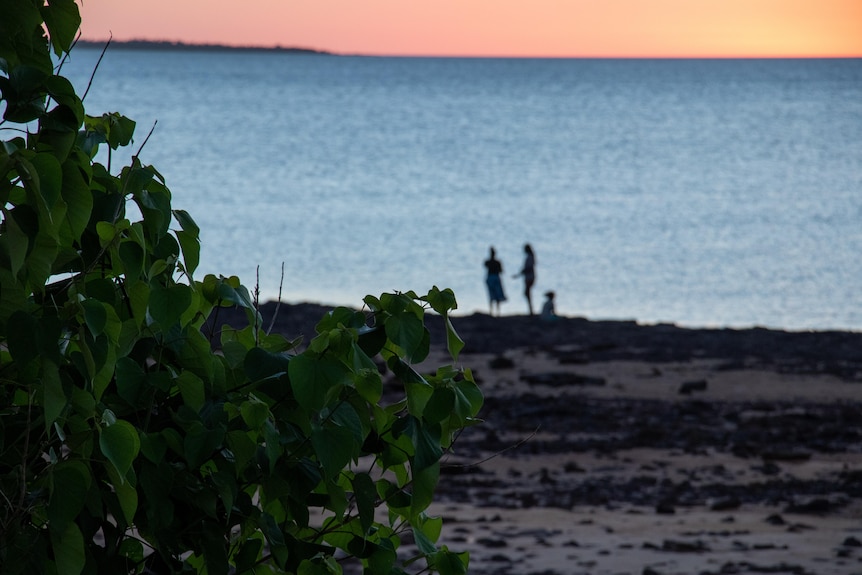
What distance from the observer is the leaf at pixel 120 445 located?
1557mm

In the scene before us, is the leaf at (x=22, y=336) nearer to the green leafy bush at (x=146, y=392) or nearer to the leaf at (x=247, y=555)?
the green leafy bush at (x=146, y=392)

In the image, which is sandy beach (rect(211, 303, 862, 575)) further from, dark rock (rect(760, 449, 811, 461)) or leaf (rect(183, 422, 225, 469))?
leaf (rect(183, 422, 225, 469))

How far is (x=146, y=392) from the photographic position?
1.88 meters

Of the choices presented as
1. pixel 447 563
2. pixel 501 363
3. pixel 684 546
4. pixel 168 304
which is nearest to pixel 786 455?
pixel 684 546

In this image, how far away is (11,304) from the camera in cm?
167

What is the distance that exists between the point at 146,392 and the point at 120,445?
0.31m

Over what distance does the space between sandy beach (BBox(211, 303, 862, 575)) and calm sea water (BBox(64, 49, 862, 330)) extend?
5.28 metres

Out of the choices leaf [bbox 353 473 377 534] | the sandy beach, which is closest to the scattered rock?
the sandy beach

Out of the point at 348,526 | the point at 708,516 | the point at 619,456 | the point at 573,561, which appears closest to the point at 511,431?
the point at 619,456

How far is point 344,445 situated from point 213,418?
24 centimetres

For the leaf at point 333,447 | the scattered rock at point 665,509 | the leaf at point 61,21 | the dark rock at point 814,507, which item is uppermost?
the leaf at point 61,21

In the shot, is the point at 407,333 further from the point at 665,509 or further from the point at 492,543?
the point at 665,509

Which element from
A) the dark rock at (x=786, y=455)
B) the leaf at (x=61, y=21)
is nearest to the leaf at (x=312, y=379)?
the leaf at (x=61, y=21)

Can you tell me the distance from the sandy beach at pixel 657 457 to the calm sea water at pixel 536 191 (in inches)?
208
